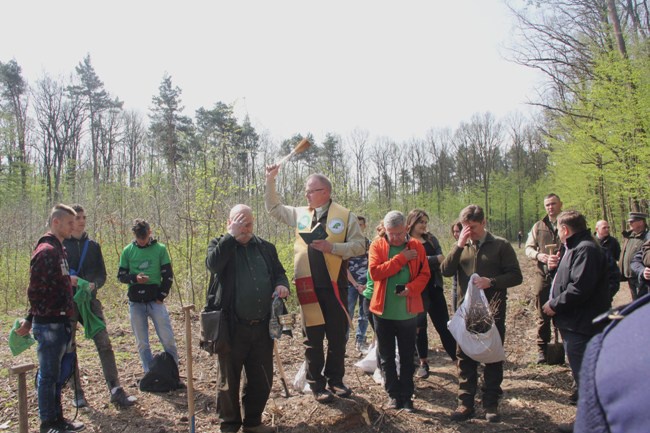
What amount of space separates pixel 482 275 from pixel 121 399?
3.87m

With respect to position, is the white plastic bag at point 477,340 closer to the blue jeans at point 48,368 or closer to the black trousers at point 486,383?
the black trousers at point 486,383

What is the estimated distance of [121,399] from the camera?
4.69 m

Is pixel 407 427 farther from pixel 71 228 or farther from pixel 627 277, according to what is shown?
pixel 627 277

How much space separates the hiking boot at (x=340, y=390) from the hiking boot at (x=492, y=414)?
126 cm

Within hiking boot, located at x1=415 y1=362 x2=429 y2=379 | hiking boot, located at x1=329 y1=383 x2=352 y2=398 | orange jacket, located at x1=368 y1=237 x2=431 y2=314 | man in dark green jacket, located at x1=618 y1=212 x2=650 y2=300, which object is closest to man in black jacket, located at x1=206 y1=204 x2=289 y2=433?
hiking boot, located at x1=329 y1=383 x2=352 y2=398

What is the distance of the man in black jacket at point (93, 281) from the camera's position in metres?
4.73

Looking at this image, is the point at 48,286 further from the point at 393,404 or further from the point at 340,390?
the point at 393,404

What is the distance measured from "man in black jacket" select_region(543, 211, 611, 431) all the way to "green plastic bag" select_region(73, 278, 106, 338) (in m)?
4.46

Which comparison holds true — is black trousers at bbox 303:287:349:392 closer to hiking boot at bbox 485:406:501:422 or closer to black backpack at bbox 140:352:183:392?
hiking boot at bbox 485:406:501:422

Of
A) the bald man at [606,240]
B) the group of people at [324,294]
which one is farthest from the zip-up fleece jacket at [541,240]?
the group of people at [324,294]

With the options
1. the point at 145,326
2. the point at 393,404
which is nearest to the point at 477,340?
the point at 393,404

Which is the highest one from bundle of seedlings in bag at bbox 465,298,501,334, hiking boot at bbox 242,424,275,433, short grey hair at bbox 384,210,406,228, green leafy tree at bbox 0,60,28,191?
green leafy tree at bbox 0,60,28,191

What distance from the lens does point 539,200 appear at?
45.4 meters

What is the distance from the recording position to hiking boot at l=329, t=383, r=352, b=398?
4.24 m
